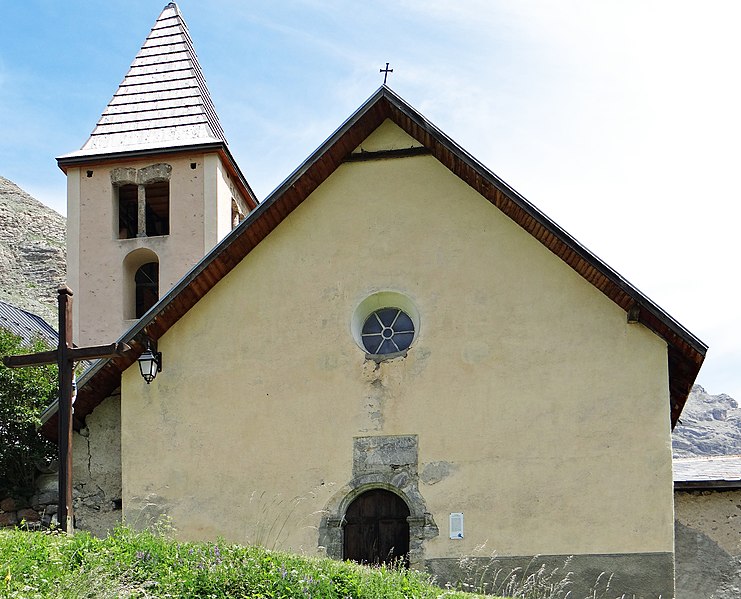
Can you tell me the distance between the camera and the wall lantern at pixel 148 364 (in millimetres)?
14625

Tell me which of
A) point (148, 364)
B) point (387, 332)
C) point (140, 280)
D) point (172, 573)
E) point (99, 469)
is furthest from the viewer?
point (140, 280)

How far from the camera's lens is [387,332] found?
49.3 ft

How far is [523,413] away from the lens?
14.0 m

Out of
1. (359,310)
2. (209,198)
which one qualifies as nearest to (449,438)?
(359,310)

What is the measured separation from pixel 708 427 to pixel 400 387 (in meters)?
56.8

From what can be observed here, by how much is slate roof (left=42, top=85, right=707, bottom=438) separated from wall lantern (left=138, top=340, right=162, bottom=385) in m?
0.20

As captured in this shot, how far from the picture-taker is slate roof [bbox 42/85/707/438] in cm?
1388

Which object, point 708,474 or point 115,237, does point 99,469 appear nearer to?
point 708,474

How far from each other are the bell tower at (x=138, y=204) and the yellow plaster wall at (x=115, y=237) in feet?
0.07

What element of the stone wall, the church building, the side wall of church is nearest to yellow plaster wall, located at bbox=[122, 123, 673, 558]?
the church building

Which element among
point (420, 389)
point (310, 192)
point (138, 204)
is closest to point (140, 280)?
point (138, 204)

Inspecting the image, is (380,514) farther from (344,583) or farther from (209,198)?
(209,198)

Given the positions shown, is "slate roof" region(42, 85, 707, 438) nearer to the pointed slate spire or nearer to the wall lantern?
the wall lantern

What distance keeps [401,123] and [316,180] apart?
139 centimetres
